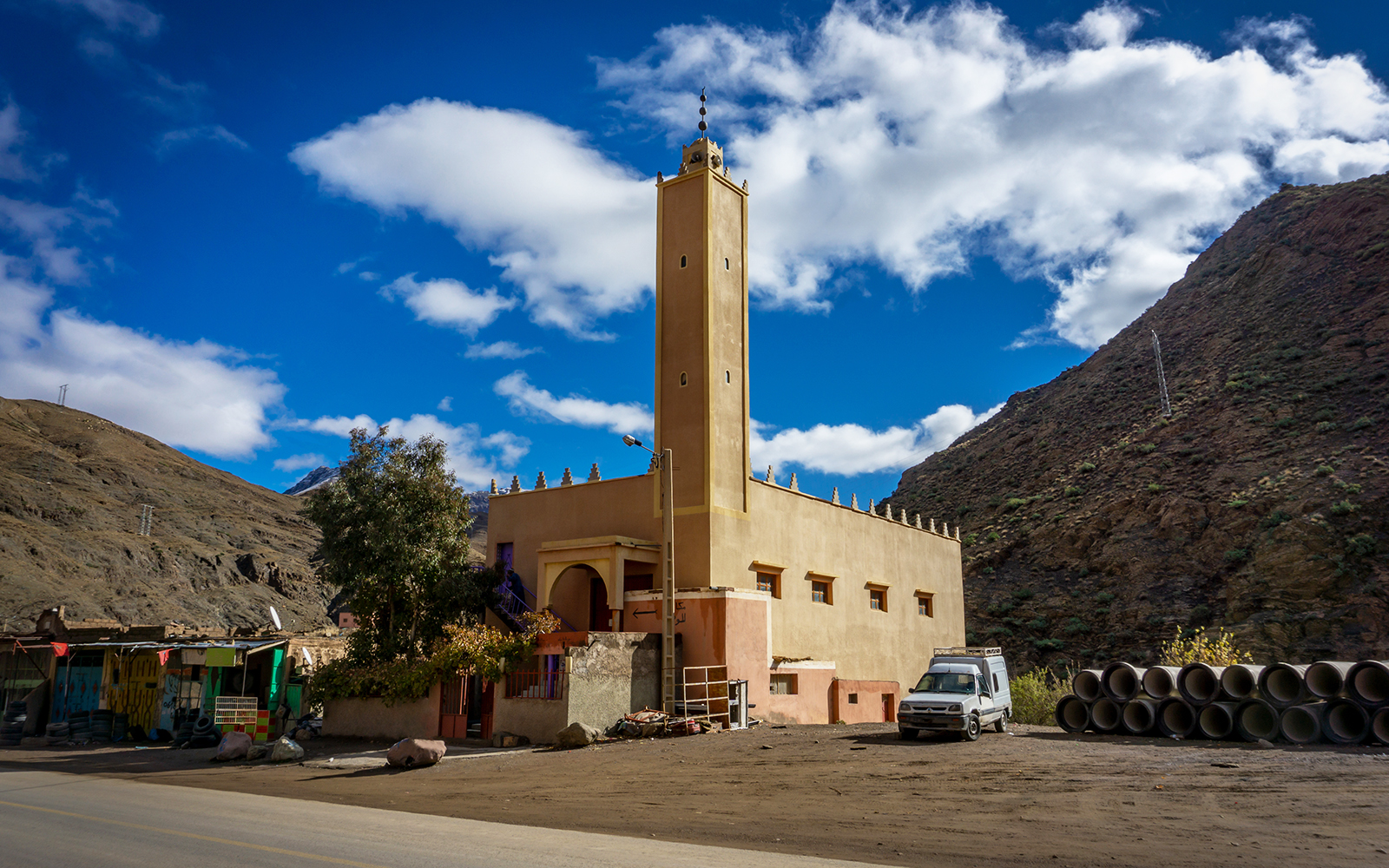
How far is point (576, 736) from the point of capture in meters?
20.9

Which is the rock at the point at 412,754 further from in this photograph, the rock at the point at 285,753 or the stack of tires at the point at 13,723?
the stack of tires at the point at 13,723

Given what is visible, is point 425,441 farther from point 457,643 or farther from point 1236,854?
point 1236,854

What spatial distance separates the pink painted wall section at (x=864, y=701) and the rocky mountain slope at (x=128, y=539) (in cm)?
3333

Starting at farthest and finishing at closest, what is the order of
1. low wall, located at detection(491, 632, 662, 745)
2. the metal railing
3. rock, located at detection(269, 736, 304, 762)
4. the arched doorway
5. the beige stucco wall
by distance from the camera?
the arched doorway < the beige stucco wall < the metal railing < low wall, located at detection(491, 632, 662, 745) < rock, located at detection(269, 736, 304, 762)

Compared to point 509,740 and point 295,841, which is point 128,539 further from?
point 295,841

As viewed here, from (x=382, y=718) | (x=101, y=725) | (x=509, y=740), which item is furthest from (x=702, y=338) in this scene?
(x=101, y=725)

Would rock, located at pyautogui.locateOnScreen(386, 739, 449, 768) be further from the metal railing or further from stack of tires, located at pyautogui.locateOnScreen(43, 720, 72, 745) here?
stack of tires, located at pyautogui.locateOnScreen(43, 720, 72, 745)

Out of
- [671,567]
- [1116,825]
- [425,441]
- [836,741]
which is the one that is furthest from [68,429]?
[1116,825]

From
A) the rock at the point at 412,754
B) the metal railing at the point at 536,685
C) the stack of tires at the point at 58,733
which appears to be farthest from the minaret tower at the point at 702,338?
the stack of tires at the point at 58,733

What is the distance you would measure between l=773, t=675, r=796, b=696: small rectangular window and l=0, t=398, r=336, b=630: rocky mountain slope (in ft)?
109

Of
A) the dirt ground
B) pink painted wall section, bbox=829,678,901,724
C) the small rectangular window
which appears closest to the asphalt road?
the dirt ground

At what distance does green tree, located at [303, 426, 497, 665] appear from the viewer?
25938 mm

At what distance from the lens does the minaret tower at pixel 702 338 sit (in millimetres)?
27047

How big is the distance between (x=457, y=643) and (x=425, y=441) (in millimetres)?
6988
